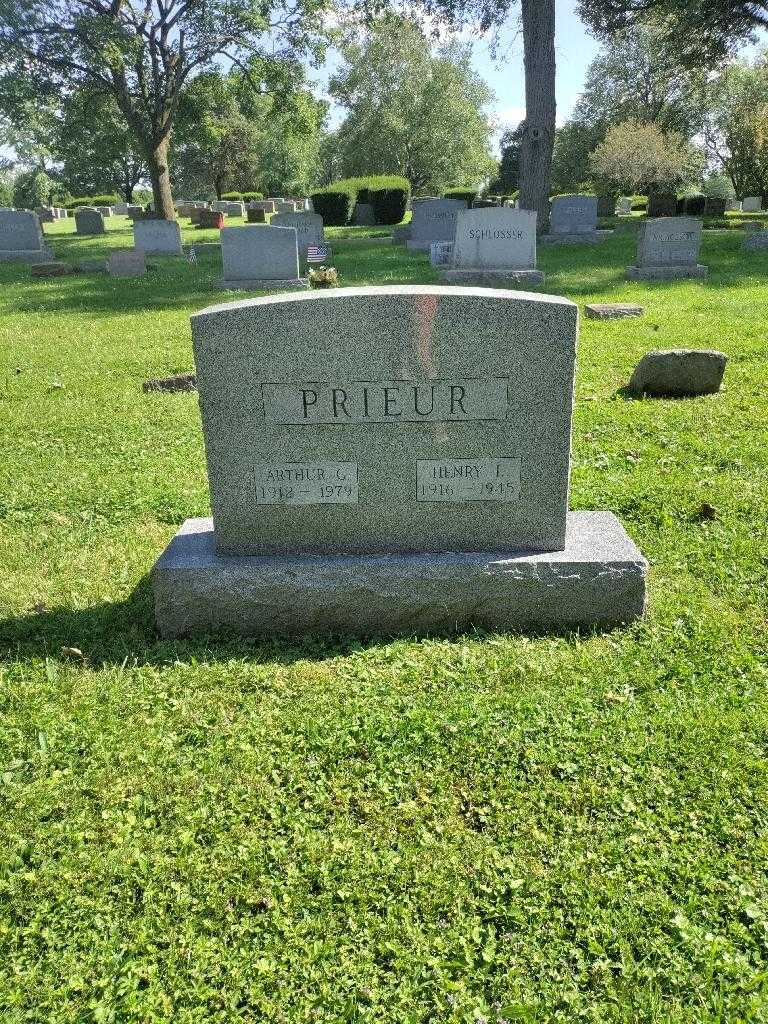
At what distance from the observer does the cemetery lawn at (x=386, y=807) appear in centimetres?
191

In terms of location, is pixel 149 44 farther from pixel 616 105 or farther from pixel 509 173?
pixel 616 105

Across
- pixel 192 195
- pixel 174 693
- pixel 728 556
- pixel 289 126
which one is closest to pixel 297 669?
pixel 174 693

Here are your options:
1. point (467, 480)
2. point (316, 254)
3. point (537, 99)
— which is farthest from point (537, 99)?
point (467, 480)

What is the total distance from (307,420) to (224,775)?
1.51 metres

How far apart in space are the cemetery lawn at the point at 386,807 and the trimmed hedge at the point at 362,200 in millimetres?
29356

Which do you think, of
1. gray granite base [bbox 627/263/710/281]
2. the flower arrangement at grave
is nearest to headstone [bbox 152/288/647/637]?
the flower arrangement at grave

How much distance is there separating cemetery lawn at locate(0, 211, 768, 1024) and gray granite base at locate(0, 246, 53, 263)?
1888cm

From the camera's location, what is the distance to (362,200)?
31.9 meters

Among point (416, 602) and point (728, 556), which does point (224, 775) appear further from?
point (728, 556)

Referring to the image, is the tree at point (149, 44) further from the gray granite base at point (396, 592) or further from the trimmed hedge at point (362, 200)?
the gray granite base at point (396, 592)

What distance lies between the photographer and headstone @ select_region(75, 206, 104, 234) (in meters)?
30.8

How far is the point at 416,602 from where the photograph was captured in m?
3.33

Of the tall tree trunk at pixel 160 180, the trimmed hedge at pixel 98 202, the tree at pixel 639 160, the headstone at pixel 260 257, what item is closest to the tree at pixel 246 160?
the trimmed hedge at pixel 98 202

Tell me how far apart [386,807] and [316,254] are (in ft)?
56.8
